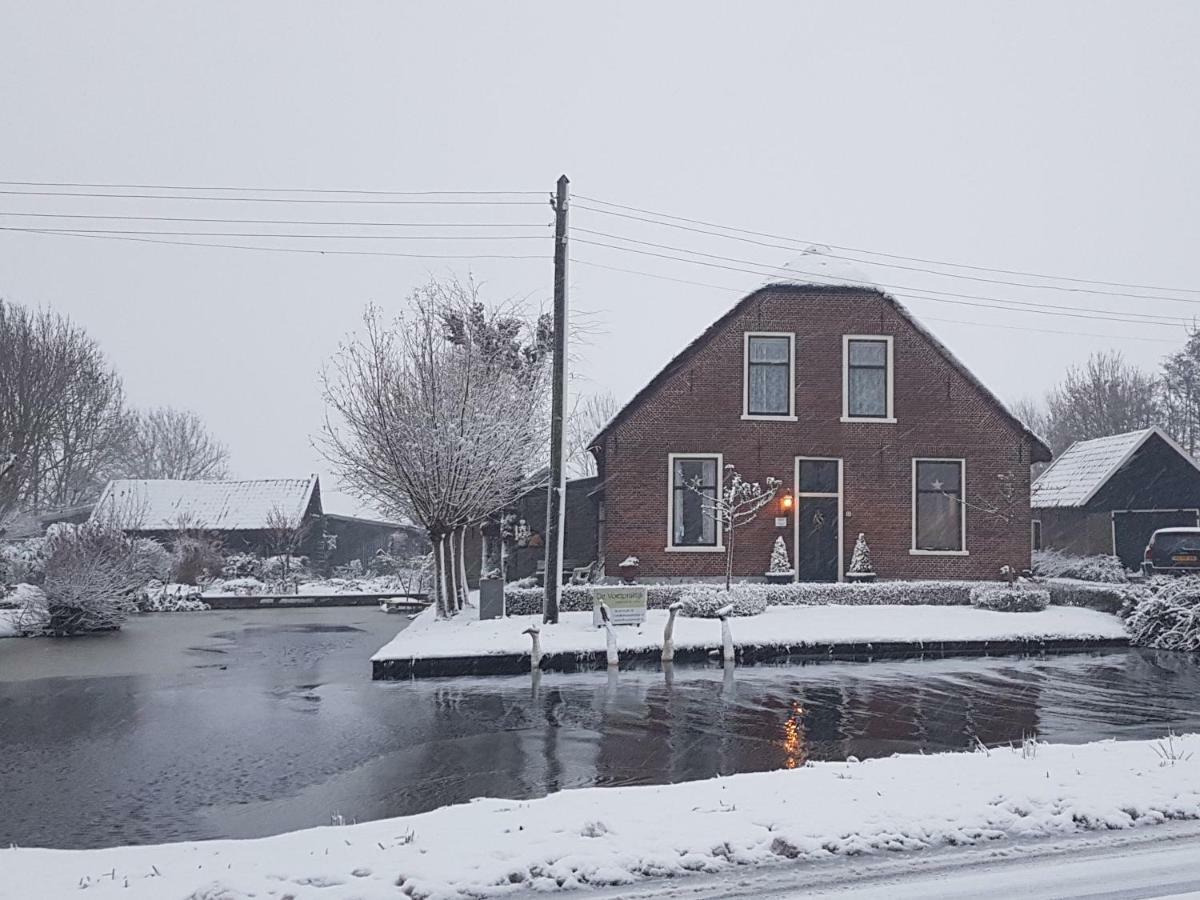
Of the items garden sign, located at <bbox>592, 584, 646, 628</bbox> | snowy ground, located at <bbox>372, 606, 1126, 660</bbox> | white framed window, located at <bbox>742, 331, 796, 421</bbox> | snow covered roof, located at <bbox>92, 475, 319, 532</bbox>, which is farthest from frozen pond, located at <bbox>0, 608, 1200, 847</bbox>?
snow covered roof, located at <bbox>92, 475, 319, 532</bbox>

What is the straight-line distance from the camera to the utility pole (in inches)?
759

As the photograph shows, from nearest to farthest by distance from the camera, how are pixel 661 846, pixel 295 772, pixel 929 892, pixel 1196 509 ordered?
pixel 929 892
pixel 661 846
pixel 295 772
pixel 1196 509

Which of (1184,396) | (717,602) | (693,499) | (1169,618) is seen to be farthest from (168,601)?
(1184,396)

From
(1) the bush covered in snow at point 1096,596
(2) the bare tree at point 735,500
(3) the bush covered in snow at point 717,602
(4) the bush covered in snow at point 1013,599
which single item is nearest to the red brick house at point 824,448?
(2) the bare tree at point 735,500

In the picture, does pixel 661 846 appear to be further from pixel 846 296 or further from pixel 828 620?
pixel 846 296

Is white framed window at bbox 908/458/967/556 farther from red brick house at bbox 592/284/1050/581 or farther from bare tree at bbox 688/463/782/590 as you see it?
bare tree at bbox 688/463/782/590

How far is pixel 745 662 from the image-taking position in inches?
670

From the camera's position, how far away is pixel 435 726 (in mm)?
11820

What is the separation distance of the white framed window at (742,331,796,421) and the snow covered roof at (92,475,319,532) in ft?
87.9

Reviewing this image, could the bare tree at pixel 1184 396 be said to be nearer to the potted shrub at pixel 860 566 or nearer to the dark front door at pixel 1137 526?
the dark front door at pixel 1137 526

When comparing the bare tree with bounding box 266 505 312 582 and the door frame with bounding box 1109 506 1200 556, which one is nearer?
the door frame with bounding box 1109 506 1200 556

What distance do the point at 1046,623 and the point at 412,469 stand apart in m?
12.7

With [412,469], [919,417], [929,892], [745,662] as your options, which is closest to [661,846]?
[929,892]

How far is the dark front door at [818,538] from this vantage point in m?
24.3
